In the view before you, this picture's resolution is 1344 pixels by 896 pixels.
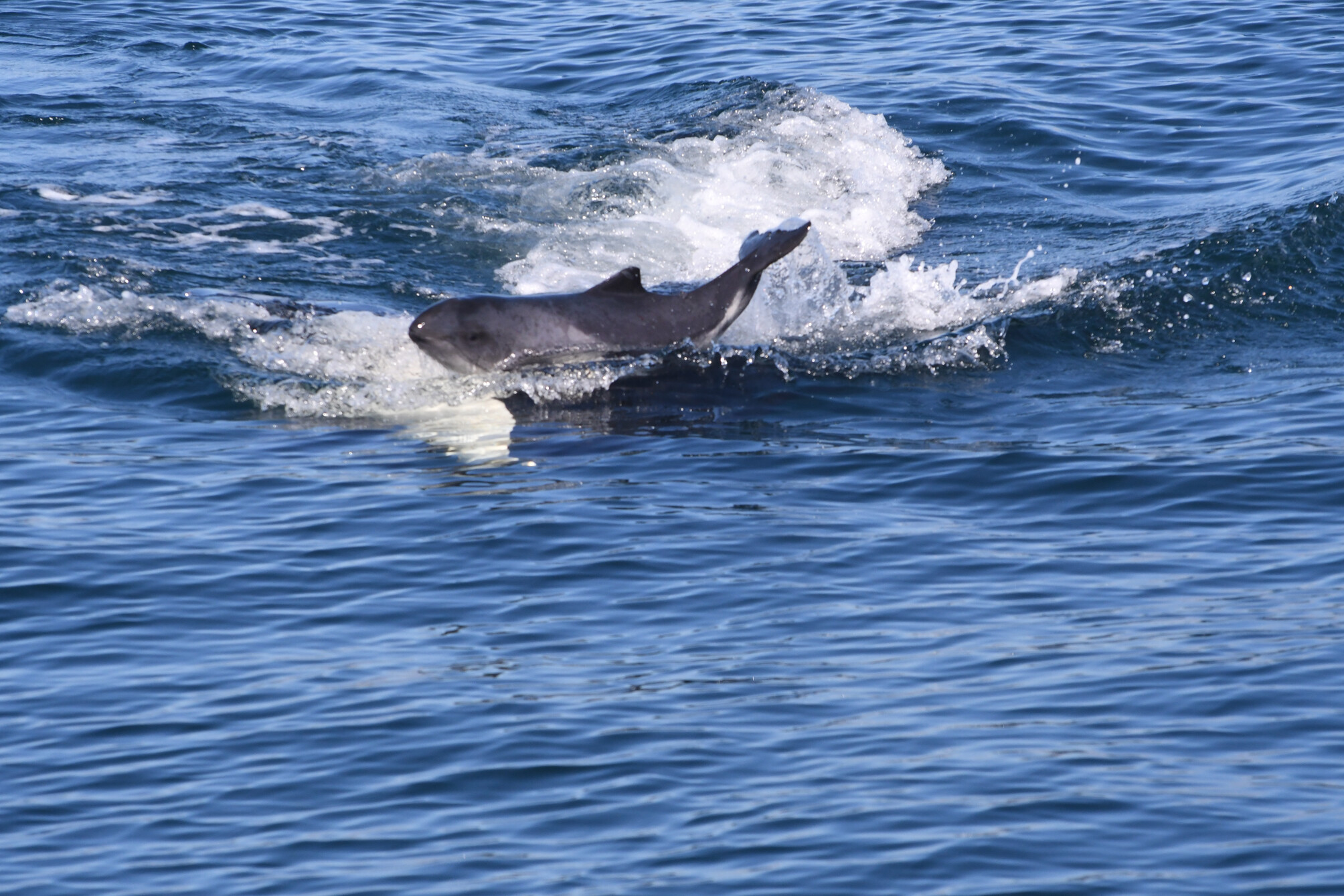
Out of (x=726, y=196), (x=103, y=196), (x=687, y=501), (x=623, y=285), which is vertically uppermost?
(x=103, y=196)

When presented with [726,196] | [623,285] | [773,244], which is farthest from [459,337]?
[726,196]

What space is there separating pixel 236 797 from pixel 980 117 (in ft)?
65.6

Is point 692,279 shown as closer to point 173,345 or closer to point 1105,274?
point 1105,274

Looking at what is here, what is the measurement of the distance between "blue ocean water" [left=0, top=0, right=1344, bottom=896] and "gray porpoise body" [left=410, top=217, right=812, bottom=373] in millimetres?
290

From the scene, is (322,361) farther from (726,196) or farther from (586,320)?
(726,196)

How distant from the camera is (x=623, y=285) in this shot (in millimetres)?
16156

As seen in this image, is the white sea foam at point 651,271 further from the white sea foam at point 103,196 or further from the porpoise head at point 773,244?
the porpoise head at point 773,244

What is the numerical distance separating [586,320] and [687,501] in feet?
10.9

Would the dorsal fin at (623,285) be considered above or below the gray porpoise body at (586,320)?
above

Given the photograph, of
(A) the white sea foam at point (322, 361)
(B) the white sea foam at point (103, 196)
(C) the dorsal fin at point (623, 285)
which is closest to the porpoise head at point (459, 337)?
(A) the white sea foam at point (322, 361)

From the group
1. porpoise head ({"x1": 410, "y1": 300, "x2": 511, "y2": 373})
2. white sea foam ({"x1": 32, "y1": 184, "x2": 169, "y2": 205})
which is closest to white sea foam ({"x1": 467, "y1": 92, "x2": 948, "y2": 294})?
porpoise head ({"x1": 410, "y1": 300, "x2": 511, "y2": 373})

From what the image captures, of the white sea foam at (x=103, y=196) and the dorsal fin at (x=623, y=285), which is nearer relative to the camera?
the dorsal fin at (x=623, y=285)

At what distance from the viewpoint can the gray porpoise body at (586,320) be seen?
15.9 meters

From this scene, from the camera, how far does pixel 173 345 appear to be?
56.0ft
